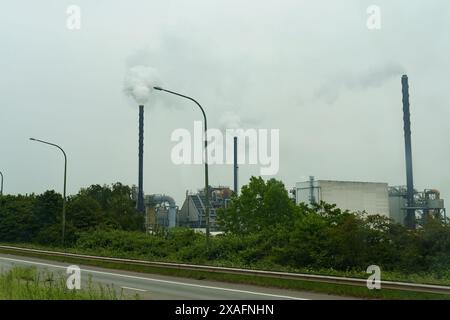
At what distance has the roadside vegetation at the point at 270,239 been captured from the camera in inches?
993

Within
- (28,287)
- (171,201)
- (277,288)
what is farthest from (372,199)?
(28,287)

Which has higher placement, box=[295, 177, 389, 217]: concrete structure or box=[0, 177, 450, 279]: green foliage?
box=[295, 177, 389, 217]: concrete structure

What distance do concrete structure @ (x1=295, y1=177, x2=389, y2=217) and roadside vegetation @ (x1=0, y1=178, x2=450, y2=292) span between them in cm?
1394

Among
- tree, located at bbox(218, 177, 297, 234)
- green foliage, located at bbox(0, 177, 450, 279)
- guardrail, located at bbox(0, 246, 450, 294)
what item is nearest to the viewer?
guardrail, located at bbox(0, 246, 450, 294)

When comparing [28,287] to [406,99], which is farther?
[406,99]

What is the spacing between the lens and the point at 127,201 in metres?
66.8

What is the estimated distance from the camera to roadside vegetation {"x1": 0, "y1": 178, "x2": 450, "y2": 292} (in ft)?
82.7

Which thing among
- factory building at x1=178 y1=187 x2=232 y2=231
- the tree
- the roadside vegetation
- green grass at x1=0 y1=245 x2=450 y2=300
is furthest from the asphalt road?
factory building at x1=178 y1=187 x2=232 y2=231

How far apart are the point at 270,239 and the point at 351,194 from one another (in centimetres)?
4358

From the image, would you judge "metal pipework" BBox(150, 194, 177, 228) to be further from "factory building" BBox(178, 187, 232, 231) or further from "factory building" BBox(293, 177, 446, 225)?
"factory building" BBox(293, 177, 446, 225)

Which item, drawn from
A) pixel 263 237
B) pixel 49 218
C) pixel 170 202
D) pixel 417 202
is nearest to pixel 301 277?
pixel 263 237

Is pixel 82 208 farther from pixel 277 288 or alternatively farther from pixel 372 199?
pixel 372 199

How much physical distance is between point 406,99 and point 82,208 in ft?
110

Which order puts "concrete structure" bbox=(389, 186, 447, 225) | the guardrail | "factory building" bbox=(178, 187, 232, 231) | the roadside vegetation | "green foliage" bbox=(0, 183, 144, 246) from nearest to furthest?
the guardrail, the roadside vegetation, "green foliage" bbox=(0, 183, 144, 246), "concrete structure" bbox=(389, 186, 447, 225), "factory building" bbox=(178, 187, 232, 231)
